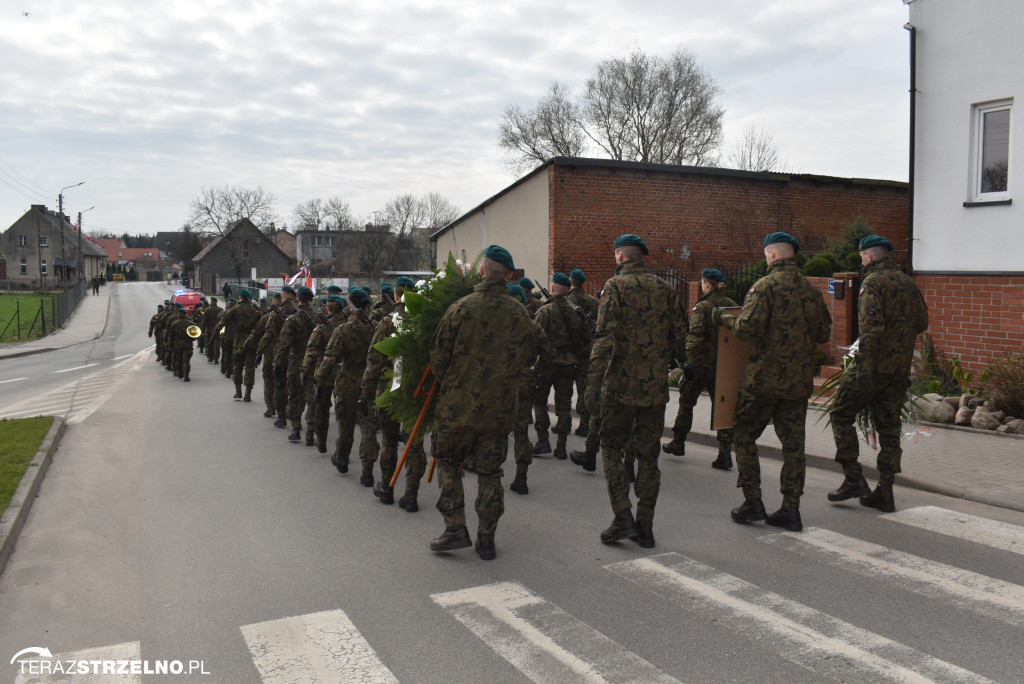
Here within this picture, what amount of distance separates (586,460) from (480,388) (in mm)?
3010

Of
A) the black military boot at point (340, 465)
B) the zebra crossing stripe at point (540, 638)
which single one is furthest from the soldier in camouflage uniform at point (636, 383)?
the black military boot at point (340, 465)

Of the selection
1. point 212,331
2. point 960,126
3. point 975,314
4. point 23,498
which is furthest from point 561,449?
point 212,331

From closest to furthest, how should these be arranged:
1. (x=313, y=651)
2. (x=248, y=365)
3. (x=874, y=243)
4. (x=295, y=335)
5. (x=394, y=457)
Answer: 1. (x=313, y=651)
2. (x=874, y=243)
3. (x=394, y=457)
4. (x=295, y=335)
5. (x=248, y=365)

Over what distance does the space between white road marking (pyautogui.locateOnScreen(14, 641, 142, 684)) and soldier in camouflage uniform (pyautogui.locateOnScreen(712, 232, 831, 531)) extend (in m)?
4.29

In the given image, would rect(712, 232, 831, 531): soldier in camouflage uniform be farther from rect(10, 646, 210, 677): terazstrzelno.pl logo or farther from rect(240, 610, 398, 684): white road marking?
rect(10, 646, 210, 677): terazstrzelno.pl logo

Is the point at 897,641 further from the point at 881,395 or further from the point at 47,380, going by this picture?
the point at 47,380

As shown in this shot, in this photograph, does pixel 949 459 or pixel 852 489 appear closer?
pixel 852 489

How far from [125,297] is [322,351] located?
244 feet

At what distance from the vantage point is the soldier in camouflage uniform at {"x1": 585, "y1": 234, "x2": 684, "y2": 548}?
5.52 metres

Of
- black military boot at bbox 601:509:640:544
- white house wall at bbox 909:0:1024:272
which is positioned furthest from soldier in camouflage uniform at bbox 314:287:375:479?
white house wall at bbox 909:0:1024:272

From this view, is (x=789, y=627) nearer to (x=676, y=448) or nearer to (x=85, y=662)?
(x=85, y=662)

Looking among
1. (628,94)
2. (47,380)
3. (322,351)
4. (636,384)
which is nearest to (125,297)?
(628,94)

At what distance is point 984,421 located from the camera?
356 inches

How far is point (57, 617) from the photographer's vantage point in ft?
14.7
